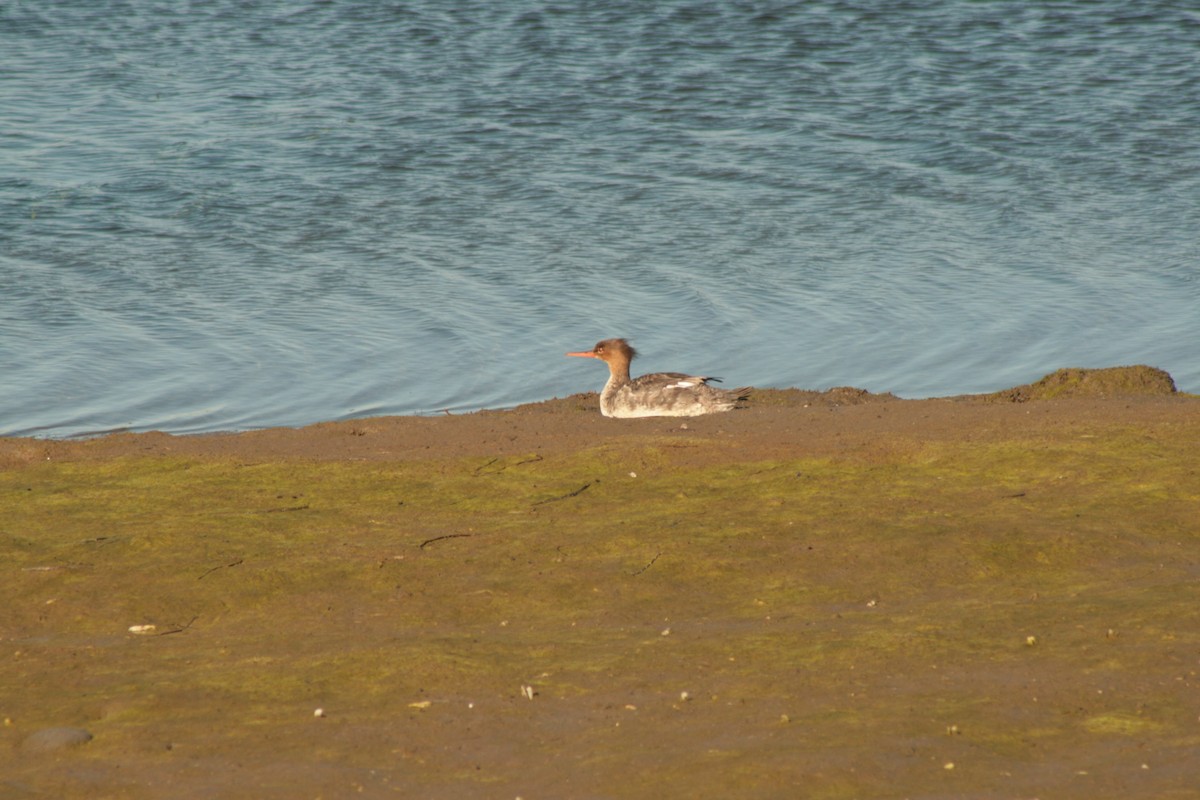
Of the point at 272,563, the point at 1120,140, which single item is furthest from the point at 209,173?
the point at 272,563

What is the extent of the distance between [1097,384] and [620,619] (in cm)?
631

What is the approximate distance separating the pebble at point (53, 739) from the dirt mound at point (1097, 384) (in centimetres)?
812

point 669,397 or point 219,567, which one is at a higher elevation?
point 219,567

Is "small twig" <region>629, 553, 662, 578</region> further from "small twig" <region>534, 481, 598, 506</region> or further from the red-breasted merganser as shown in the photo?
the red-breasted merganser

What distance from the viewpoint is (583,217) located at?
62.6ft

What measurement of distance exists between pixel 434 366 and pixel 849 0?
61.5 feet

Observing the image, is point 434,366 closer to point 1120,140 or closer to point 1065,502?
point 1065,502

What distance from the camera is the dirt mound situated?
39.3 ft

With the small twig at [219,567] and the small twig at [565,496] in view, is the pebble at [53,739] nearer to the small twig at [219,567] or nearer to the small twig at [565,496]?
the small twig at [219,567]

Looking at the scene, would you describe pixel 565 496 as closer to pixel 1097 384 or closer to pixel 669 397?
pixel 669 397

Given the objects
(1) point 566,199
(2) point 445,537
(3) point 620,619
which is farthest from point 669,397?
(1) point 566,199

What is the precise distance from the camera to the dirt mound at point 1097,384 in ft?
39.3

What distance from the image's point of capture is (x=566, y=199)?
19.8 metres

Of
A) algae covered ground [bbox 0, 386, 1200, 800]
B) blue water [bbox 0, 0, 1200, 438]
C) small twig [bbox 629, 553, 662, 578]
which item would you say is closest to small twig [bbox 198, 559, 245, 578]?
algae covered ground [bbox 0, 386, 1200, 800]
